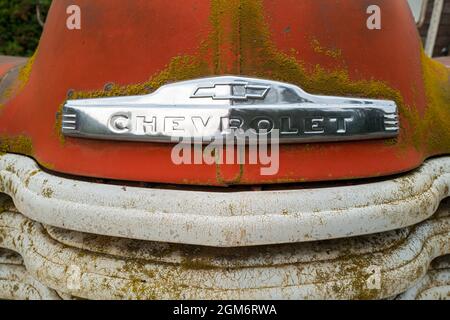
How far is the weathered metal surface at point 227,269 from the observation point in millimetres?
938

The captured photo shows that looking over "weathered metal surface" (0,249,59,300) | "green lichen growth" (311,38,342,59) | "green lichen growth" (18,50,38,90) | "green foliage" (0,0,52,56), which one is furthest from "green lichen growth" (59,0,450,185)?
"green foliage" (0,0,52,56)

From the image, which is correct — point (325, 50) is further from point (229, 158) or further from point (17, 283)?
point (17, 283)

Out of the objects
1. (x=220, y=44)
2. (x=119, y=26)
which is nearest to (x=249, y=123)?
(x=220, y=44)

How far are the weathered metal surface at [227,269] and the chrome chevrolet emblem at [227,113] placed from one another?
0.81 ft

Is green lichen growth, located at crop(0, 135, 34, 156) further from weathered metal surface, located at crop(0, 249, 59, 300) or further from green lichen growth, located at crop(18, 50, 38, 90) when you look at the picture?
weathered metal surface, located at crop(0, 249, 59, 300)

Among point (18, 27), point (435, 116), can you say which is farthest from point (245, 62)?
point (18, 27)

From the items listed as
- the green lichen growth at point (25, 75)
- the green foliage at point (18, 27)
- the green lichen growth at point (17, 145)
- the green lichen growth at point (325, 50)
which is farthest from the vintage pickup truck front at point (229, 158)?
the green foliage at point (18, 27)

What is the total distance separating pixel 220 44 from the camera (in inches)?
37.1

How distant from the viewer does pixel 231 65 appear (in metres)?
0.94

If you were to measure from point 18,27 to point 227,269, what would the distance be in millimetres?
4041

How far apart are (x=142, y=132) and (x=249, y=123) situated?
0.22 m

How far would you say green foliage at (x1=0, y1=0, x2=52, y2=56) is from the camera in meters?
4.12

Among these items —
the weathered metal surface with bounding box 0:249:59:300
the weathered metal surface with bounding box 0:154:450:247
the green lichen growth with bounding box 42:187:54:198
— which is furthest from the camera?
the weathered metal surface with bounding box 0:249:59:300

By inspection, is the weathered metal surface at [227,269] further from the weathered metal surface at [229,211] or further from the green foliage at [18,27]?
the green foliage at [18,27]
